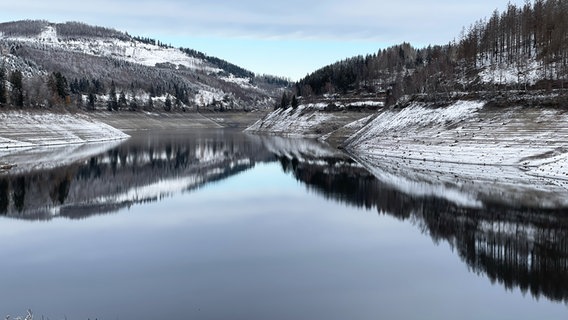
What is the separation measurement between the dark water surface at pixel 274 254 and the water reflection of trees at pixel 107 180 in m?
0.41

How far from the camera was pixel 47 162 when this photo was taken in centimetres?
6719

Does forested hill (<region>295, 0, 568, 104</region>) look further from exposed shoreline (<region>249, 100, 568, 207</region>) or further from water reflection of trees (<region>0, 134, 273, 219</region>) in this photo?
water reflection of trees (<region>0, 134, 273, 219</region>)

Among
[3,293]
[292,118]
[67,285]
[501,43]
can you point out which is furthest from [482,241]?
[292,118]

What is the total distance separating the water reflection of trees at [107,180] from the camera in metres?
38.9

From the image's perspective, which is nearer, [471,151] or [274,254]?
[274,254]

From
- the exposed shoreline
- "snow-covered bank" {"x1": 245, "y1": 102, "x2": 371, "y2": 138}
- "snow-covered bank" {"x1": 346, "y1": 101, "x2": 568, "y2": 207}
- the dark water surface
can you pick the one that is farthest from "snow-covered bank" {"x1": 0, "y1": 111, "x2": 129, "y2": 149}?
"snow-covered bank" {"x1": 346, "y1": 101, "x2": 568, "y2": 207}

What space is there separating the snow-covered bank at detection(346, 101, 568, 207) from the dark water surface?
181 inches

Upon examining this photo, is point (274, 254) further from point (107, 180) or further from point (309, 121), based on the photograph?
point (309, 121)

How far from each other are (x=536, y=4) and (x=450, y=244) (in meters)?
102

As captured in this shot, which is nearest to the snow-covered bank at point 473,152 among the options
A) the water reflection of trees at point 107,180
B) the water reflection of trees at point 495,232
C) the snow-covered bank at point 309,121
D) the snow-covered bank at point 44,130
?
the water reflection of trees at point 495,232

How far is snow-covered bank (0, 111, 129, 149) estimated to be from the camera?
302 feet

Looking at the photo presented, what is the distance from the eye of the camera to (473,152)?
204ft

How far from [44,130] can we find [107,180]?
55.2 m

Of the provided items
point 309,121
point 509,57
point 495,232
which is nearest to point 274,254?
point 495,232
